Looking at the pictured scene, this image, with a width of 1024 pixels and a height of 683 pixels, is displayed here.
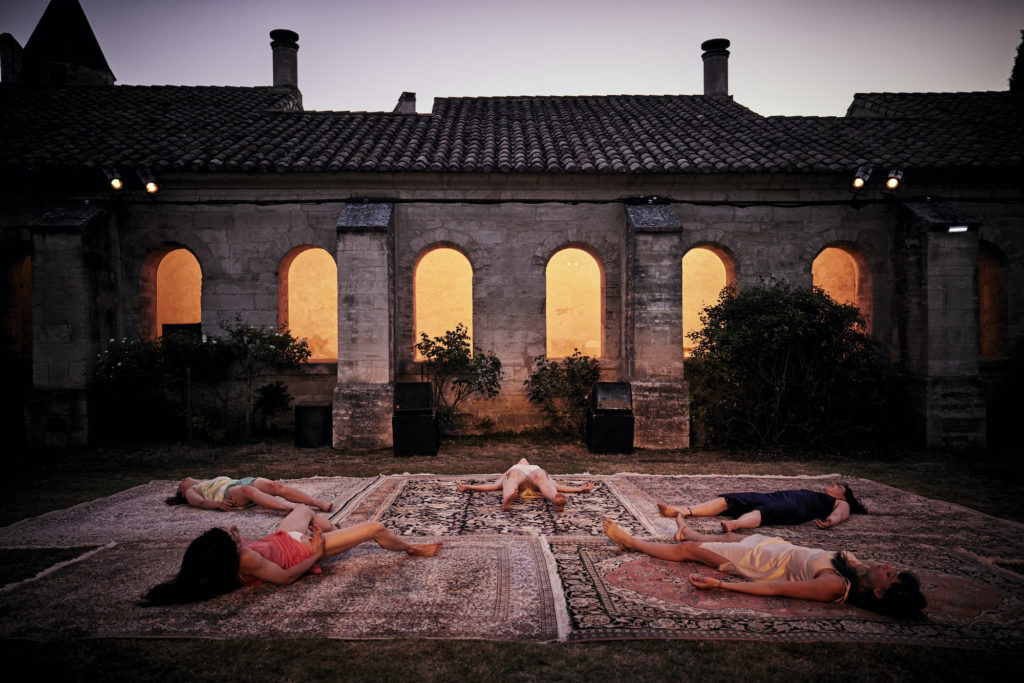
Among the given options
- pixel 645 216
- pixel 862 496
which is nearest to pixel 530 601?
pixel 862 496

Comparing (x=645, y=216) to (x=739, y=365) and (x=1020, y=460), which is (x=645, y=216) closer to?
(x=739, y=365)

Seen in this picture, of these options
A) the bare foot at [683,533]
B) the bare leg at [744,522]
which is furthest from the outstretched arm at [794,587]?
the bare leg at [744,522]

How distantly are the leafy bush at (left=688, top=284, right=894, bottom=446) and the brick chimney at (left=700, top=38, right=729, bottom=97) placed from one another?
26.9 feet

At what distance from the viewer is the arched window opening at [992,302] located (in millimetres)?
10977

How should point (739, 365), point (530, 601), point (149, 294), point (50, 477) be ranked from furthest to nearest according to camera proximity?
1. point (149, 294)
2. point (739, 365)
3. point (50, 477)
4. point (530, 601)

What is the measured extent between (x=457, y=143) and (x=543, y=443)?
21.1 ft

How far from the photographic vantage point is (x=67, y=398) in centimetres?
963

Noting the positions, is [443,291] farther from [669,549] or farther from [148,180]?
[669,549]

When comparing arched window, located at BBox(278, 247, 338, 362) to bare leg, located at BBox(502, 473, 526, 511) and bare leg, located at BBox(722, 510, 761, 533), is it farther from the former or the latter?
bare leg, located at BBox(722, 510, 761, 533)

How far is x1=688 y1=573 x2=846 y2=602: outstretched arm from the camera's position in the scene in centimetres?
344

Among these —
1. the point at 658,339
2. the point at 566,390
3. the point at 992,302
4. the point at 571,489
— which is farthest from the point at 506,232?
the point at 992,302

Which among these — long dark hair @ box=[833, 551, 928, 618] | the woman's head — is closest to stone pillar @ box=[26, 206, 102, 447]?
the woman's head

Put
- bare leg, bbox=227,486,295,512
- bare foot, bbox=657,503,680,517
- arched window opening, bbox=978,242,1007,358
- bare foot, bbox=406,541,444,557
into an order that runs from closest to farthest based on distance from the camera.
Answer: bare foot, bbox=406,541,444,557 < bare foot, bbox=657,503,680,517 < bare leg, bbox=227,486,295,512 < arched window opening, bbox=978,242,1007,358

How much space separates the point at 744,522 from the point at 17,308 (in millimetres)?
15134
